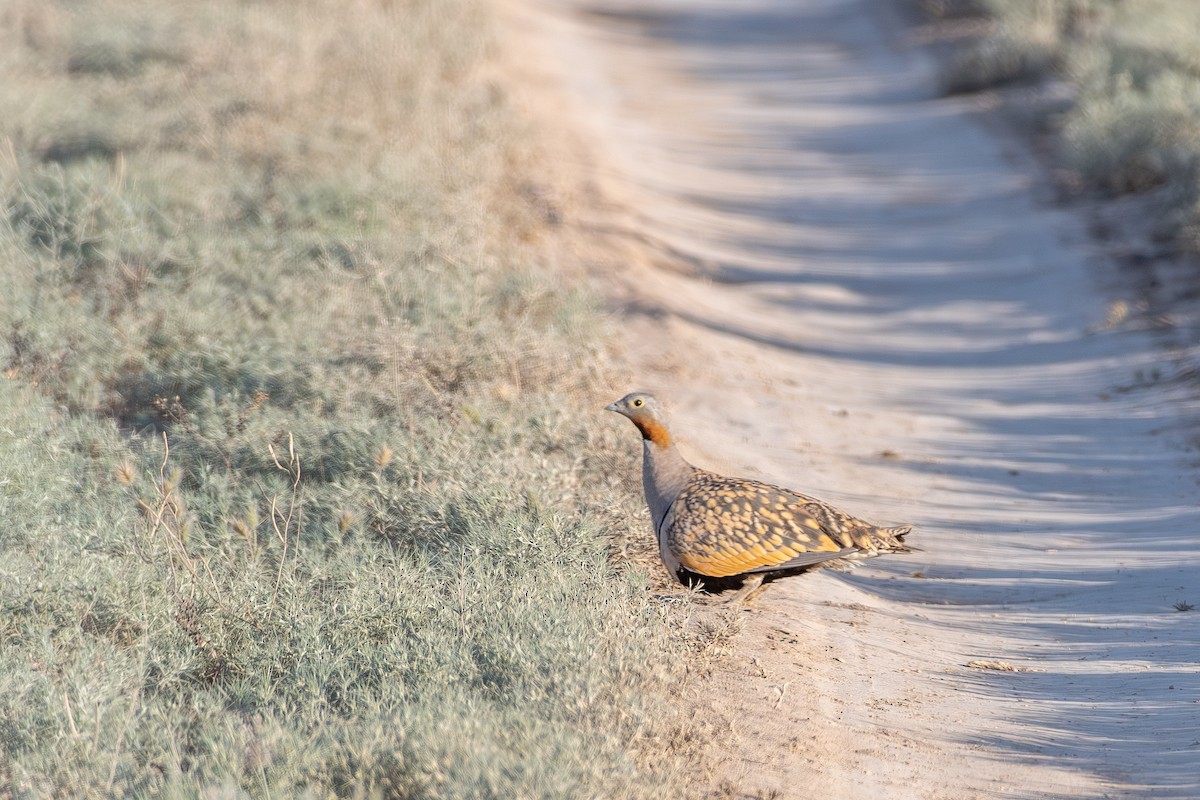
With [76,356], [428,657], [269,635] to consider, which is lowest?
[76,356]

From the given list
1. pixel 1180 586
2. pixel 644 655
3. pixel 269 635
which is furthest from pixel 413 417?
pixel 1180 586

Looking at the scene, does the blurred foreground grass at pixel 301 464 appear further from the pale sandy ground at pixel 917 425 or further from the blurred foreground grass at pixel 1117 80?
the blurred foreground grass at pixel 1117 80

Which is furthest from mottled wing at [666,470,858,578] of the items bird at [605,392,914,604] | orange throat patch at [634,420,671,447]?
orange throat patch at [634,420,671,447]

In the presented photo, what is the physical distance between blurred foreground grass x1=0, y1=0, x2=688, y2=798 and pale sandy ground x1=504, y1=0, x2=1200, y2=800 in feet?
2.23

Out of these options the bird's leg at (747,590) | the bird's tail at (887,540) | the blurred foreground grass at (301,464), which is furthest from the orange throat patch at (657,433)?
the bird's tail at (887,540)

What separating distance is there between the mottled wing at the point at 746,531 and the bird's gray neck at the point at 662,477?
73mm

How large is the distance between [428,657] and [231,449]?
6.55 feet

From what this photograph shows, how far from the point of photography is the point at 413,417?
543 centimetres

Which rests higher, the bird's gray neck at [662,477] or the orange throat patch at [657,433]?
the orange throat patch at [657,433]

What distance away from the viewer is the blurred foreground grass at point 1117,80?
937 cm

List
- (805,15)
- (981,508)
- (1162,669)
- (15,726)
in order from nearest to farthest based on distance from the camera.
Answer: (15,726), (1162,669), (981,508), (805,15)

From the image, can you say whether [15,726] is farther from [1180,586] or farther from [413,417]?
[1180,586]

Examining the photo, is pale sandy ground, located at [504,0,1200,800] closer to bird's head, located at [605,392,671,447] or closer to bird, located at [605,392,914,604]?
bird, located at [605,392,914,604]

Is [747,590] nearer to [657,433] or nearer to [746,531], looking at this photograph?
[746,531]
